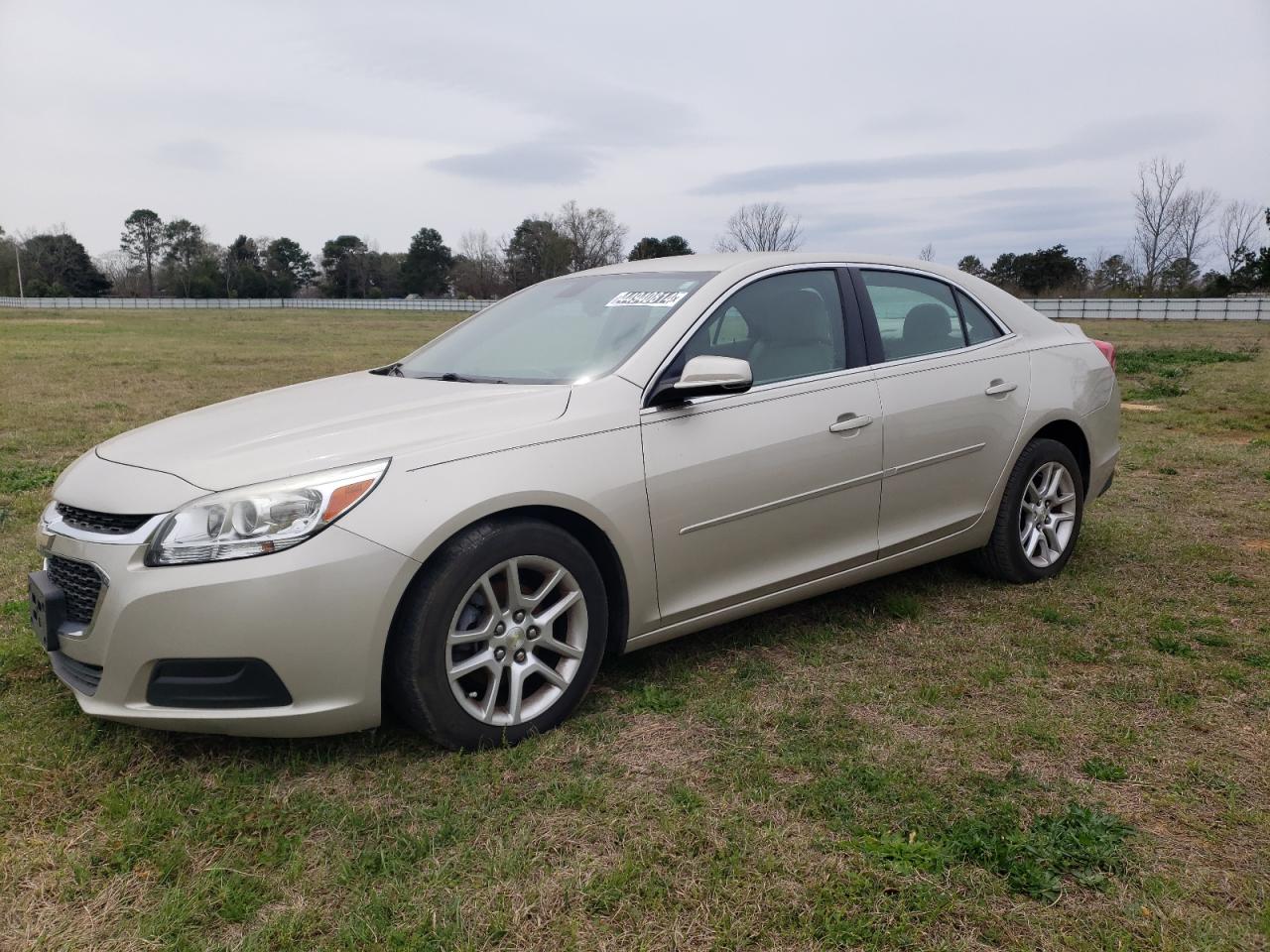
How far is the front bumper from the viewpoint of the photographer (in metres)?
2.67

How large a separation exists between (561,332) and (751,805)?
1.97m

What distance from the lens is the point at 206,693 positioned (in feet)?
9.02

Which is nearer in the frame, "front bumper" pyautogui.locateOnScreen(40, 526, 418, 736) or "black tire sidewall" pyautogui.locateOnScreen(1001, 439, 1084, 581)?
"front bumper" pyautogui.locateOnScreen(40, 526, 418, 736)

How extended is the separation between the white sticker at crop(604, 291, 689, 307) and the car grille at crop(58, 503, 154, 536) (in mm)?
1877

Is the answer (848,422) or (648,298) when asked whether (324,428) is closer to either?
(648,298)

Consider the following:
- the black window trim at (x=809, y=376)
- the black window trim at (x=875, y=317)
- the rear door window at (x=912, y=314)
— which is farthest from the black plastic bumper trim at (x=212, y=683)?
the rear door window at (x=912, y=314)

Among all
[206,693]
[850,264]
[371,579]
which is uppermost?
[850,264]

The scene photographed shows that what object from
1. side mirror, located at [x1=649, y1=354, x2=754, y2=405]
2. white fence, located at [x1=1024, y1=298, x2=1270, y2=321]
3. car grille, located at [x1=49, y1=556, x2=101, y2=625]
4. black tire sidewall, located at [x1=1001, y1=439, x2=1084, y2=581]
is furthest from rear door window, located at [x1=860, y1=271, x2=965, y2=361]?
white fence, located at [x1=1024, y1=298, x2=1270, y2=321]

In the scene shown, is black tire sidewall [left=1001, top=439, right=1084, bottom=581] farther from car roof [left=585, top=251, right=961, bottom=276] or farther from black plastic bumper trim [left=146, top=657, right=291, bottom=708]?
black plastic bumper trim [left=146, top=657, right=291, bottom=708]

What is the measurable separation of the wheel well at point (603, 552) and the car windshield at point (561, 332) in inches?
20.6

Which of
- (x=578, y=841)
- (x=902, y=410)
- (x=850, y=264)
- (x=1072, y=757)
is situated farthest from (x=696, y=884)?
(x=850, y=264)

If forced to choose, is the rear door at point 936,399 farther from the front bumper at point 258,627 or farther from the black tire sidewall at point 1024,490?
the front bumper at point 258,627

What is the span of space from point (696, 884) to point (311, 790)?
1.16 meters

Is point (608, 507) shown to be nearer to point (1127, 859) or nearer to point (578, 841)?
point (578, 841)
